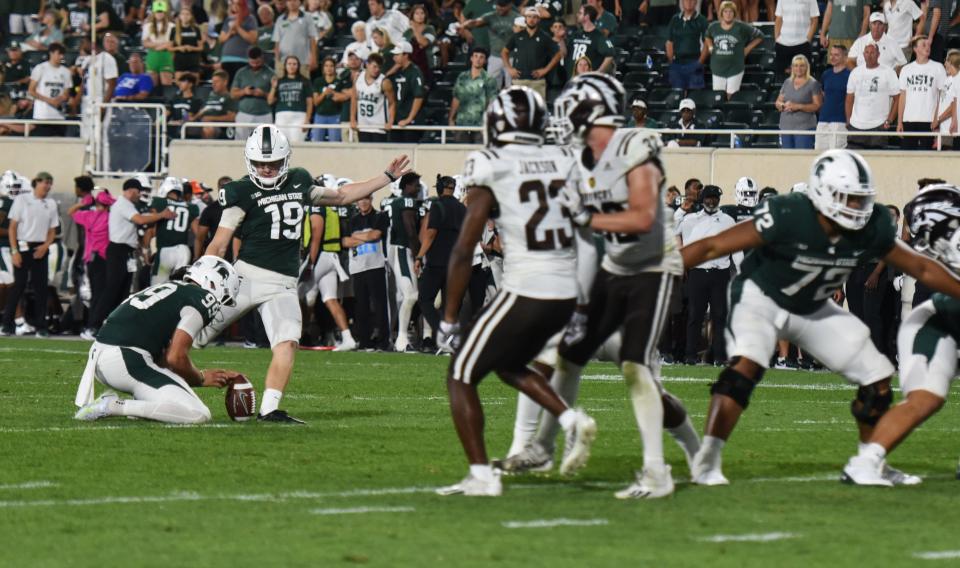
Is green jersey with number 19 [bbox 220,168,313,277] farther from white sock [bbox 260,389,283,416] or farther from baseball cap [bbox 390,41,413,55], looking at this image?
baseball cap [bbox 390,41,413,55]

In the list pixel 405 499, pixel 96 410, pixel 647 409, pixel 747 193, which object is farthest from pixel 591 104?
pixel 747 193

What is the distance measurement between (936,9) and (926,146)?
5.32 ft

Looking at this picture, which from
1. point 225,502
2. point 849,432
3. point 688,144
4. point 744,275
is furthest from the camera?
point 688,144

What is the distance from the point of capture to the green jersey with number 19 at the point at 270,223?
33.9ft

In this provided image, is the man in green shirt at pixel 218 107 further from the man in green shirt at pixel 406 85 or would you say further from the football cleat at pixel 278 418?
the football cleat at pixel 278 418

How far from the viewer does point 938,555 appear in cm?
594

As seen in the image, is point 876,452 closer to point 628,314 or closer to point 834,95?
point 628,314

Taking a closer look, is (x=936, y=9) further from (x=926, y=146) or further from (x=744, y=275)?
(x=744, y=275)

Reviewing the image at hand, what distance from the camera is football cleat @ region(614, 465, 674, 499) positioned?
706 centimetres

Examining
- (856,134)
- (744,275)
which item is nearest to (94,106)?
(856,134)

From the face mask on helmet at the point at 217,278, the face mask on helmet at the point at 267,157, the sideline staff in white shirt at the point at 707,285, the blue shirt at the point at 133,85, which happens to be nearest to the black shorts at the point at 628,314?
the face mask on helmet at the point at 217,278

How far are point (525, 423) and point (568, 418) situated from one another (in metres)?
0.76

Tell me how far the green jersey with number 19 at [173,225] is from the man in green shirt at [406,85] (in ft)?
10.2

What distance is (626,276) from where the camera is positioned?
7418 millimetres
